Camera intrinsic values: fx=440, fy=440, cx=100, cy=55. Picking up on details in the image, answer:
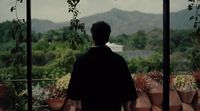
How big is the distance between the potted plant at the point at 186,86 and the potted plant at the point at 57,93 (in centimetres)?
95

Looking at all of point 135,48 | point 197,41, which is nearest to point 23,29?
point 197,41

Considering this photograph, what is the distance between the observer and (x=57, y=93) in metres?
3.66

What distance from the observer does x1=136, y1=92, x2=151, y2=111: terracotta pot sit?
362cm

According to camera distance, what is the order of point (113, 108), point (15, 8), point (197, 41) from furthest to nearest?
point (197, 41)
point (15, 8)
point (113, 108)

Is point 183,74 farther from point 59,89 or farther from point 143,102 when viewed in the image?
point 59,89

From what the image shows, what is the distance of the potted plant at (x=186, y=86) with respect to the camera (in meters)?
3.74

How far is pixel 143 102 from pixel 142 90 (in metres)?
0.11

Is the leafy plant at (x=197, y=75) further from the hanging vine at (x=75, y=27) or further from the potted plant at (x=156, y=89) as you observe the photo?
the hanging vine at (x=75, y=27)

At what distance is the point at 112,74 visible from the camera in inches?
82.0

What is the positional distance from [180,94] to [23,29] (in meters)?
1.53

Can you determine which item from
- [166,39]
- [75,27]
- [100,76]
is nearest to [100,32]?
[100,76]

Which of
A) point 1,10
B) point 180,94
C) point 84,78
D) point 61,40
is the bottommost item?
point 180,94

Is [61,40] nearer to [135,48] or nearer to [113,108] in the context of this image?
[113,108]

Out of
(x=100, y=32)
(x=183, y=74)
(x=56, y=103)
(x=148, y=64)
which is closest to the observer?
(x=100, y=32)
